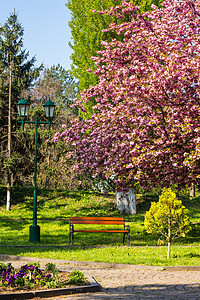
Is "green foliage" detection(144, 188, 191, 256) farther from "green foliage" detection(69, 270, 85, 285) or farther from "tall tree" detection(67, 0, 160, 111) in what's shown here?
"tall tree" detection(67, 0, 160, 111)

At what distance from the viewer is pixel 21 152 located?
26.8m

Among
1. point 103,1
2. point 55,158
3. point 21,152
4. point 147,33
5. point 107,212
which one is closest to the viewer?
point 147,33

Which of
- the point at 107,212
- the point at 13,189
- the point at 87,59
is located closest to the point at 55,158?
the point at 13,189

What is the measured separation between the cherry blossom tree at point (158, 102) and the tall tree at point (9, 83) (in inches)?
414

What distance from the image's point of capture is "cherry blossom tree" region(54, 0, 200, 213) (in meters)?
12.8

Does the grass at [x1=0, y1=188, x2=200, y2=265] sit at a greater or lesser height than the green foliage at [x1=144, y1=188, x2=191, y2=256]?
lesser

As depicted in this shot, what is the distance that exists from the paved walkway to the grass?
21.5 inches

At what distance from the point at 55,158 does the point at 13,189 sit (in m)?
4.87

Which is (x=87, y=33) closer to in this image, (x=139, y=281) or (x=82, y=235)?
(x=82, y=235)

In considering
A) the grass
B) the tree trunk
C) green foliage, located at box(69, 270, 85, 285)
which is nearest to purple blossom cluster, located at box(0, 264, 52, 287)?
green foliage, located at box(69, 270, 85, 285)

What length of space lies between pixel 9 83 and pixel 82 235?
12.5 m

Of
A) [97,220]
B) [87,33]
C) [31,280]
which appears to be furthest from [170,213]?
[87,33]

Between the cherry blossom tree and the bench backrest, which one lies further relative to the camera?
the bench backrest

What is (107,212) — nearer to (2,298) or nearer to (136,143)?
(136,143)
